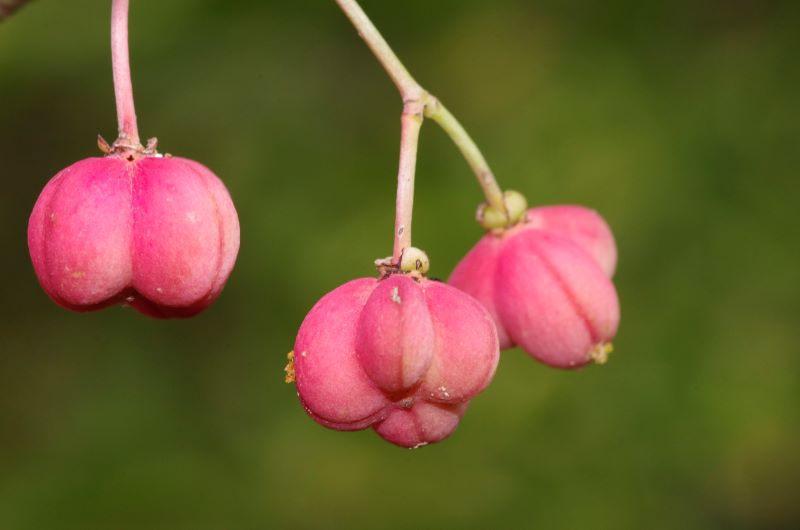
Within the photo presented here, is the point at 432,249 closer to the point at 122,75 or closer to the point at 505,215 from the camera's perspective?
the point at 505,215

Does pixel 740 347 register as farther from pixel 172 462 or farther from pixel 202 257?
pixel 202 257

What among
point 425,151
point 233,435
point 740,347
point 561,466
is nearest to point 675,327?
point 740,347

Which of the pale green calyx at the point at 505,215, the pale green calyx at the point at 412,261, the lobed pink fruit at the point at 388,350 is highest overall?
the pale green calyx at the point at 505,215

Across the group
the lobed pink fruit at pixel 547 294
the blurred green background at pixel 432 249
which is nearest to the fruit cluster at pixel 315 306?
the lobed pink fruit at pixel 547 294

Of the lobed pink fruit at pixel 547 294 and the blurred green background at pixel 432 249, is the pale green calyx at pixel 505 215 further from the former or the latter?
the blurred green background at pixel 432 249

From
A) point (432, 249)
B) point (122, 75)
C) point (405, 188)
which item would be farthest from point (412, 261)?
point (432, 249)
